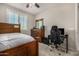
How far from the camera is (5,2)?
1.72 meters

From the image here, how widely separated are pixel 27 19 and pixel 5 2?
0.43m

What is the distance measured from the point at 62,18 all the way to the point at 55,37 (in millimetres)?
322

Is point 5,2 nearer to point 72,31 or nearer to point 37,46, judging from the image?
point 37,46

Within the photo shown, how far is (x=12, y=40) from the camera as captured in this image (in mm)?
1658

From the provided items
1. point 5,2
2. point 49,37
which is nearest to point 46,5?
point 49,37

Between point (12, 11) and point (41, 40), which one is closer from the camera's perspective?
point (12, 11)

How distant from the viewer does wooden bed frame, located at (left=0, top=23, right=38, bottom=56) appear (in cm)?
165

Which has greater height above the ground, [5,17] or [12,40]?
[5,17]

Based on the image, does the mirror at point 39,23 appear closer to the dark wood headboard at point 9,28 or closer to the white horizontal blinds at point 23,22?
the white horizontal blinds at point 23,22

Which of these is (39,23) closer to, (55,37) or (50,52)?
(55,37)

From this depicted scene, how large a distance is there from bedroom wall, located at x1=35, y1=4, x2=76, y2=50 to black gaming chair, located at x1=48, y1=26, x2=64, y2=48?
6cm

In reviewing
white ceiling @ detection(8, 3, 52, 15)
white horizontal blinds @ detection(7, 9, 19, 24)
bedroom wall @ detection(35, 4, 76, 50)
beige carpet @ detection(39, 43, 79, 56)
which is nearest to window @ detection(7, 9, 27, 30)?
white horizontal blinds @ detection(7, 9, 19, 24)

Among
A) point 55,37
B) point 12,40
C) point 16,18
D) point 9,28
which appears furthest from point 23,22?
point 55,37

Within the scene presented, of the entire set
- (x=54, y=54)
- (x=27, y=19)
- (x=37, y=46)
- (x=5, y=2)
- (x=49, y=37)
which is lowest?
(x=54, y=54)
